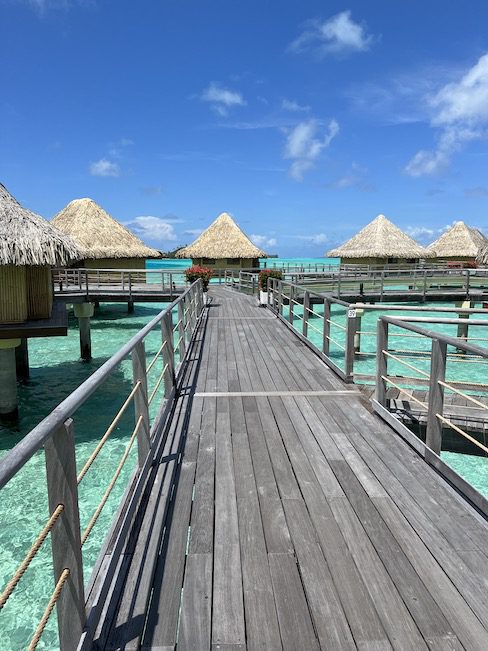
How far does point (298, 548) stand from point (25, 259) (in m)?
8.95

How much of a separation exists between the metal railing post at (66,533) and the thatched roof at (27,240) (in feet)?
28.5

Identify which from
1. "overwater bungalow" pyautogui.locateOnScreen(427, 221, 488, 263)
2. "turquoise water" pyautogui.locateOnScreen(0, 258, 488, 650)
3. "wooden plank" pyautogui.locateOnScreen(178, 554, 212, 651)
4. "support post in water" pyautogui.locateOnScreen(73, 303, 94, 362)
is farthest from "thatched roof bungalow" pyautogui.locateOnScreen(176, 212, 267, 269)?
"wooden plank" pyautogui.locateOnScreen(178, 554, 212, 651)

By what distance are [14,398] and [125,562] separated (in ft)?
25.8

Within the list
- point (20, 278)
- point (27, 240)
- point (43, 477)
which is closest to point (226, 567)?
point (43, 477)

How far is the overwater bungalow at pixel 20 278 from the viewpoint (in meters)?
9.04

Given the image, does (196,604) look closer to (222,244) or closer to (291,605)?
(291,605)

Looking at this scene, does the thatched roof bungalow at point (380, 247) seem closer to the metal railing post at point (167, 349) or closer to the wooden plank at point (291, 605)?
the metal railing post at point (167, 349)

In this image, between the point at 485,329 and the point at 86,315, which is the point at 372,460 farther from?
the point at 485,329

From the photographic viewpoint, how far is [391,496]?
3.10 m

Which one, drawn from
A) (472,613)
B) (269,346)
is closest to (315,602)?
(472,613)

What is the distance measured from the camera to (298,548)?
8.25 feet

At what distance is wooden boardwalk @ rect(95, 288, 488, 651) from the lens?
197 cm

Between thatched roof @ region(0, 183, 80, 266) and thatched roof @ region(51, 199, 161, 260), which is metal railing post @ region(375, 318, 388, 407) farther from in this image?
thatched roof @ region(51, 199, 161, 260)

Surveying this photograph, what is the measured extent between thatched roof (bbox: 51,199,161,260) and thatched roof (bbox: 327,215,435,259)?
15520 mm
